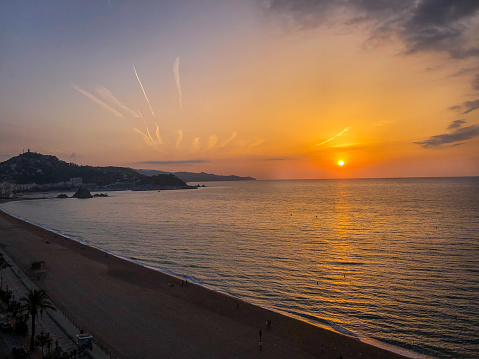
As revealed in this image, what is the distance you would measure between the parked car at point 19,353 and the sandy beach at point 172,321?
505 cm

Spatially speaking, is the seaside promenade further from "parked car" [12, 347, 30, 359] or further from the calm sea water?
the calm sea water

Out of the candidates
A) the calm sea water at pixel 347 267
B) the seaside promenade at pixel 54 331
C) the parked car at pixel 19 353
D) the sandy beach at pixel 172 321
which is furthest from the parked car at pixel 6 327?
the calm sea water at pixel 347 267

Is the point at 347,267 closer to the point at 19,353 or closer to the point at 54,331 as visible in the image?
the point at 54,331

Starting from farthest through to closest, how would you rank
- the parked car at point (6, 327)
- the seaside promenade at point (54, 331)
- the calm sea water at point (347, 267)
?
the calm sea water at point (347, 267)
the parked car at point (6, 327)
the seaside promenade at point (54, 331)

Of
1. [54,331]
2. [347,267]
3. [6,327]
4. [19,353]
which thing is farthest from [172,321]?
[347,267]

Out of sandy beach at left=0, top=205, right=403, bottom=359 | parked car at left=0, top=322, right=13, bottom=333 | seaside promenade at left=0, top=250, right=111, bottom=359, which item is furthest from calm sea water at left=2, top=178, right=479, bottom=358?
parked car at left=0, top=322, right=13, bottom=333


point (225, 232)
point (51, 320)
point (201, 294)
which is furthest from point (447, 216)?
point (51, 320)

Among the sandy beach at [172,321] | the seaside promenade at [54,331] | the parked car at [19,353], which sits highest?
the parked car at [19,353]

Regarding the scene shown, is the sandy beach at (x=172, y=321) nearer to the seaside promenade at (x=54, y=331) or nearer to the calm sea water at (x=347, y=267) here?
the seaside promenade at (x=54, y=331)

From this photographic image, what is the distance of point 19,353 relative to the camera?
1939cm

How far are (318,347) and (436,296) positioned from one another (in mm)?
16055

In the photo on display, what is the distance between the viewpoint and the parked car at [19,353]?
1939 centimetres

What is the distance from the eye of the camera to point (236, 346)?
923 inches

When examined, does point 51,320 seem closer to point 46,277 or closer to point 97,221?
point 46,277
